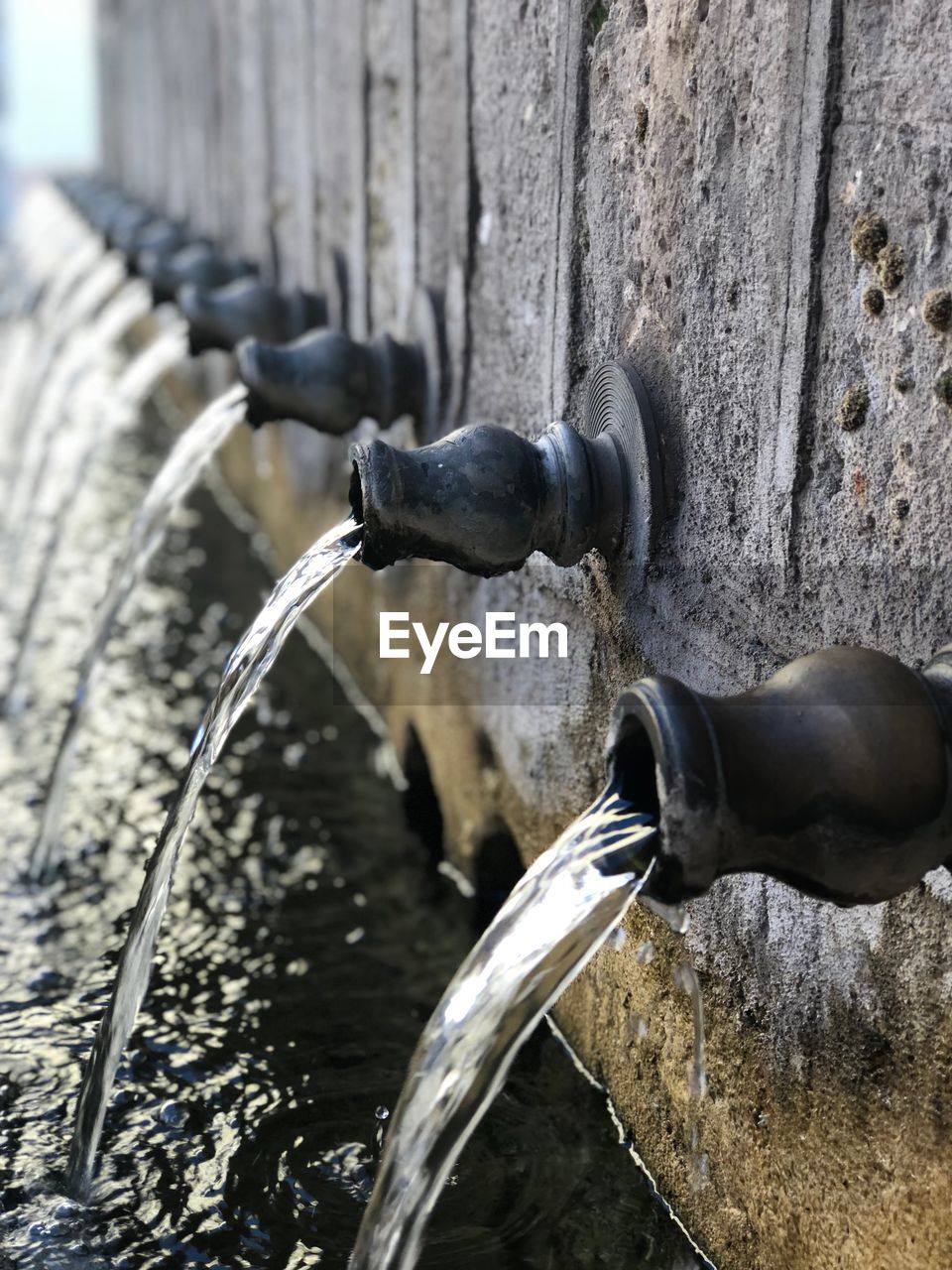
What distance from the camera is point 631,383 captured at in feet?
8.02

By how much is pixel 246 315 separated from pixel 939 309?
11.5 feet

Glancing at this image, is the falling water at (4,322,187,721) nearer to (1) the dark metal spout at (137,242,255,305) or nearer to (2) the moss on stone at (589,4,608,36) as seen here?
(1) the dark metal spout at (137,242,255,305)

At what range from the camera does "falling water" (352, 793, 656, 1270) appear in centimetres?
187

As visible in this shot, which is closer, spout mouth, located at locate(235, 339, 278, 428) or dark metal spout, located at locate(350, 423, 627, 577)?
dark metal spout, located at locate(350, 423, 627, 577)

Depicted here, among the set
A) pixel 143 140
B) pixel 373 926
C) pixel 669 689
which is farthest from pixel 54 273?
pixel 669 689

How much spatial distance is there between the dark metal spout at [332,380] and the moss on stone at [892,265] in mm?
2057

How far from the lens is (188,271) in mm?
6270

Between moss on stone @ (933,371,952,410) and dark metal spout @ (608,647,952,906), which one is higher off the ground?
moss on stone @ (933,371,952,410)

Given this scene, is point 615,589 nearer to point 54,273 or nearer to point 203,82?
point 203,82

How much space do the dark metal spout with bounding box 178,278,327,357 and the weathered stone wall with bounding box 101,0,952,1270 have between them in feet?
3.93

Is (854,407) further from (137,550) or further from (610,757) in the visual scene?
(137,550)

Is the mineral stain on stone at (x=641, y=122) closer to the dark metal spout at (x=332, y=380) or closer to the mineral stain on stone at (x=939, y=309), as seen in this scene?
the mineral stain on stone at (x=939, y=309)

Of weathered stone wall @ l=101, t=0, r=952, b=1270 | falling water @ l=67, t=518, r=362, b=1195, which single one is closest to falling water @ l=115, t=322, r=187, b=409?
weathered stone wall @ l=101, t=0, r=952, b=1270

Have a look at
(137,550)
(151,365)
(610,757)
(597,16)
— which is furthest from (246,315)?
(610,757)
